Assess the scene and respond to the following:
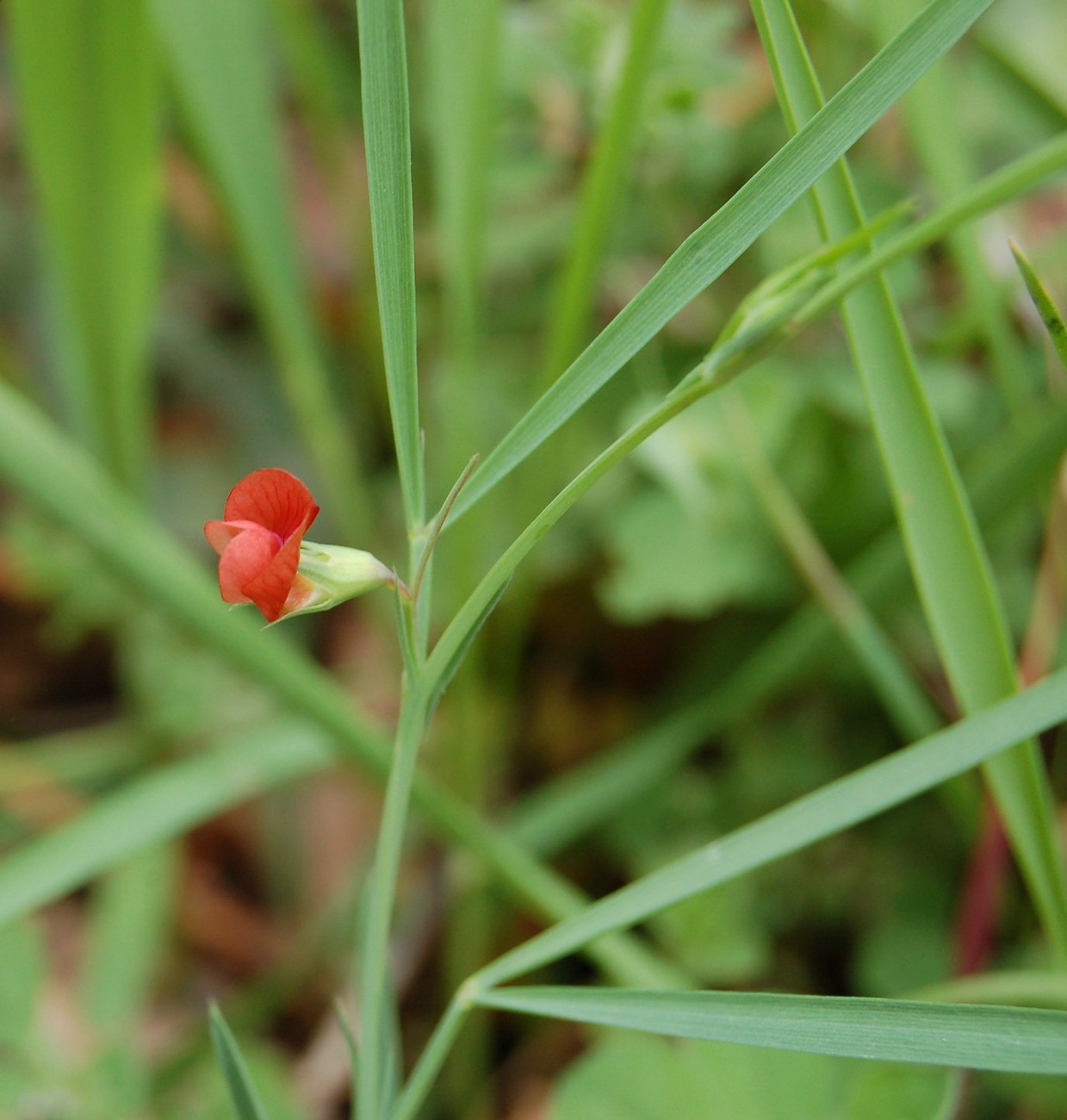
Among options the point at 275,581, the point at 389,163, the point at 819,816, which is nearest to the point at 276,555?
the point at 275,581

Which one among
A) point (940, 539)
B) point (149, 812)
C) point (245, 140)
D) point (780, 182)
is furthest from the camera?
point (245, 140)

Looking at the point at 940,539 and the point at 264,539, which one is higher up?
the point at 940,539

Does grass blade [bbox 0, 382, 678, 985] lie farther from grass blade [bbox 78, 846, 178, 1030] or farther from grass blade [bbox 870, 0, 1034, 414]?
grass blade [bbox 870, 0, 1034, 414]

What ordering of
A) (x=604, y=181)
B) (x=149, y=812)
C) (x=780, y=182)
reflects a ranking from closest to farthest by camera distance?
(x=780, y=182) < (x=604, y=181) < (x=149, y=812)

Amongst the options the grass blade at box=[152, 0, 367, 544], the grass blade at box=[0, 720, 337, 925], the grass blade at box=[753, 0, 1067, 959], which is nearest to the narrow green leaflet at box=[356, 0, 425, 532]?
the grass blade at box=[753, 0, 1067, 959]

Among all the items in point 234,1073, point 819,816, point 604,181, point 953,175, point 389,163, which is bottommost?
point 234,1073

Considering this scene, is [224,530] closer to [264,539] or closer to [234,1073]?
[264,539]

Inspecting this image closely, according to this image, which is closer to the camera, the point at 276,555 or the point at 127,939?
the point at 276,555

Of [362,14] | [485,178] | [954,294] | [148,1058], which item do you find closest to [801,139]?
[362,14]
